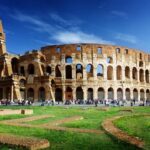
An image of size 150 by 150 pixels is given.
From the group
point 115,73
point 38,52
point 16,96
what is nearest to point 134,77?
point 115,73

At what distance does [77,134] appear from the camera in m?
11.1

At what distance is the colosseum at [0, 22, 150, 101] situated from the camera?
164 feet

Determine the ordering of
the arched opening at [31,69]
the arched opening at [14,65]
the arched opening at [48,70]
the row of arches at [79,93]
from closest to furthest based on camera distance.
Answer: the row of arches at [79,93]
the arched opening at [31,69]
the arched opening at [48,70]
the arched opening at [14,65]

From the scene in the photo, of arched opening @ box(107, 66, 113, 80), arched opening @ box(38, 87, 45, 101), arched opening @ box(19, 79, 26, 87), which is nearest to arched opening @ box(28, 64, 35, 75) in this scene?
arched opening @ box(19, 79, 26, 87)

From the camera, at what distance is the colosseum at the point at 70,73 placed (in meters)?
50.0

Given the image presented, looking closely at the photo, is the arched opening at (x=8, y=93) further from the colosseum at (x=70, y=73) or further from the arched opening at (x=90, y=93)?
the arched opening at (x=90, y=93)

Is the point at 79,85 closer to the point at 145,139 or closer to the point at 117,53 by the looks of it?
the point at 117,53

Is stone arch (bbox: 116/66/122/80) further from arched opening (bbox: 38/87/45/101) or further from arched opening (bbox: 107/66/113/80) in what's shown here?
arched opening (bbox: 38/87/45/101)

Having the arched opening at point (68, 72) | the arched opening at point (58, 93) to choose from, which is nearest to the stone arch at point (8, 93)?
the arched opening at point (58, 93)

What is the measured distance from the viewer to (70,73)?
5525cm

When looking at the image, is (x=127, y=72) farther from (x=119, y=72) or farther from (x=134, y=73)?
(x=119, y=72)

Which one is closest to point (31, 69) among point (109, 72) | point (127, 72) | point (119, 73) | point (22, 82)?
point (22, 82)

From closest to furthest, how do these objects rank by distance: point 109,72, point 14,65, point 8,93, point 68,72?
1. point 8,93
2. point 14,65
3. point 68,72
4. point 109,72

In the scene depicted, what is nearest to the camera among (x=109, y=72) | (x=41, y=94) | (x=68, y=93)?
(x=41, y=94)
